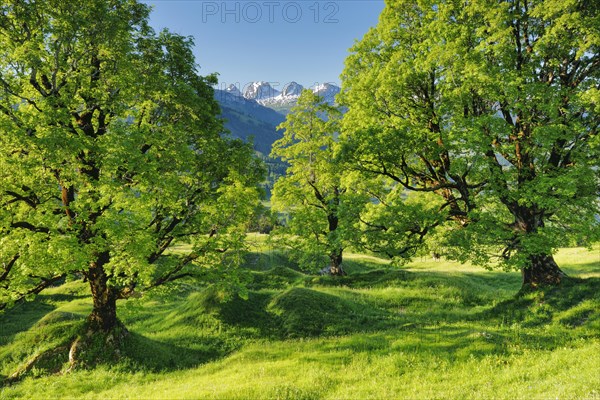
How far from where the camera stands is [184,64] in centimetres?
2102

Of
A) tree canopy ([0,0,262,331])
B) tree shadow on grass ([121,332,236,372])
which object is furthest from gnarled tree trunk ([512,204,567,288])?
tree shadow on grass ([121,332,236,372])

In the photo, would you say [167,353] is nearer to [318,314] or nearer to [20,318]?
[318,314]

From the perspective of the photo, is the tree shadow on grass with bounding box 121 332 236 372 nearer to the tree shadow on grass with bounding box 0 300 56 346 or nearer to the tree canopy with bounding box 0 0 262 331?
the tree canopy with bounding box 0 0 262 331

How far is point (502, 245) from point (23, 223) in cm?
2411

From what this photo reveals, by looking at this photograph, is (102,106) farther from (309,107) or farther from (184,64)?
(309,107)

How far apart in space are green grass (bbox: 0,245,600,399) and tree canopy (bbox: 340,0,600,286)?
362 centimetres

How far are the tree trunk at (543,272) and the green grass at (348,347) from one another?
0.65 metres

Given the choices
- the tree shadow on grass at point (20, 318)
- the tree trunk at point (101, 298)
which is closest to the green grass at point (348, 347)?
the tree shadow on grass at point (20, 318)

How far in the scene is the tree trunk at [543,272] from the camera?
19.6m

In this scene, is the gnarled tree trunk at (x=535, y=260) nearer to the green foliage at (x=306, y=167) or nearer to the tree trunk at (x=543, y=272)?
the tree trunk at (x=543, y=272)

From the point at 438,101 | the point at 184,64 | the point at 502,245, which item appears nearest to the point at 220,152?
the point at 184,64

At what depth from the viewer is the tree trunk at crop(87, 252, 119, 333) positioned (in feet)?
61.5

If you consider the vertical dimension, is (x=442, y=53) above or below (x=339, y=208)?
above

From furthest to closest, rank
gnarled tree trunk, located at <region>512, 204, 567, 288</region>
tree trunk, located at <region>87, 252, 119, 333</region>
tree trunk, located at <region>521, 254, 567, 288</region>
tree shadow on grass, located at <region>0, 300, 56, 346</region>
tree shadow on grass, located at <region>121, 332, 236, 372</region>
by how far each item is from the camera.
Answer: tree shadow on grass, located at <region>0, 300, 56, 346</region> < tree trunk, located at <region>521, 254, 567, 288</region> < gnarled tree trunk, located at <region>512, 204, 567, 288</region> < tree trunk, located at <region>87, 252, 119, 333</region> < tree shadow on grass, located at <region>121, 332, 236, 372</region>
